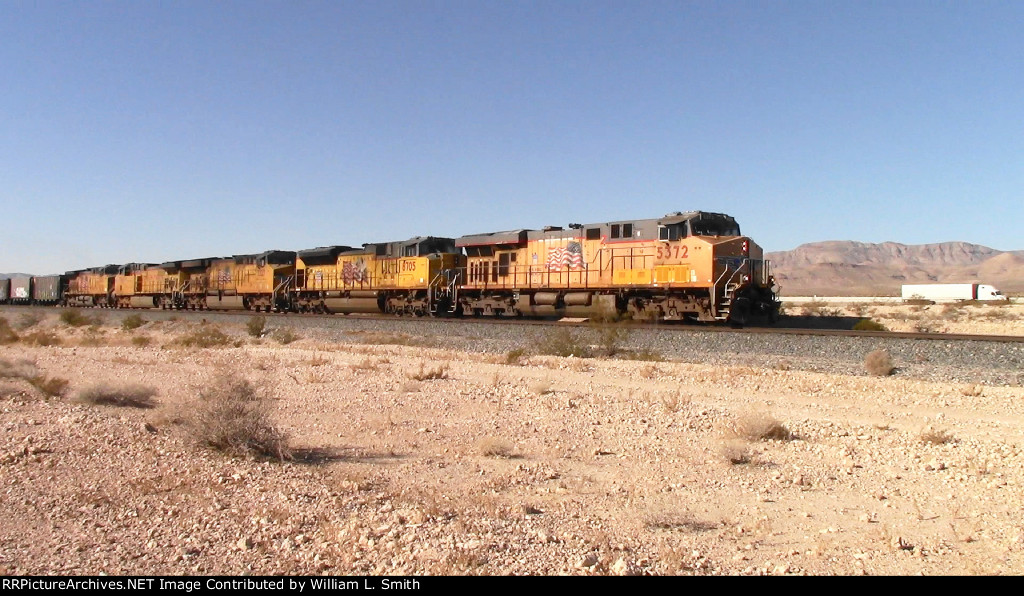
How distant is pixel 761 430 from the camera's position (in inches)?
343

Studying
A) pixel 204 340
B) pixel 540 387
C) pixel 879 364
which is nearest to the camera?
pixel 540 387

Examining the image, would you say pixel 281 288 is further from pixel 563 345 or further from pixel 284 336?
pixel 563 345

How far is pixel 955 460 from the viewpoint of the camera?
7574 millimetres

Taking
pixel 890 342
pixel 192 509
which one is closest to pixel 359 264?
pixel 890 342

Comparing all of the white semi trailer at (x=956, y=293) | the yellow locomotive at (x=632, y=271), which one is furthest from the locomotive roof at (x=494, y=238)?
the white semi trailer at (x=956, y=293)

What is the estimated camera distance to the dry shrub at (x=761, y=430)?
28.6ft

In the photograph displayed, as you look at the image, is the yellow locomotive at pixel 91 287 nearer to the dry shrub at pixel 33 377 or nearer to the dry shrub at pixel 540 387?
the dry shrub at pixel 33 377

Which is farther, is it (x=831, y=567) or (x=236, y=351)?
(x=236, y=351)

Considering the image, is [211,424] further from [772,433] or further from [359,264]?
[359,264]

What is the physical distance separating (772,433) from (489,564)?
530cm

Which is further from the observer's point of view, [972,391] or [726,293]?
[726,293]

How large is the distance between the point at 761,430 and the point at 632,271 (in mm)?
13118

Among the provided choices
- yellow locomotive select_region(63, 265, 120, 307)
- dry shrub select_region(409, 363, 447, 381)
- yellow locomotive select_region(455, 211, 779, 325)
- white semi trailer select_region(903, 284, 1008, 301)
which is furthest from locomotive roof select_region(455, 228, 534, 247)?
white semi trailer select_region(903, 284, 1008, 301)

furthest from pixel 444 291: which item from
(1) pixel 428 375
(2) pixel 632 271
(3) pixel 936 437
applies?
(3) pixel 936 437
